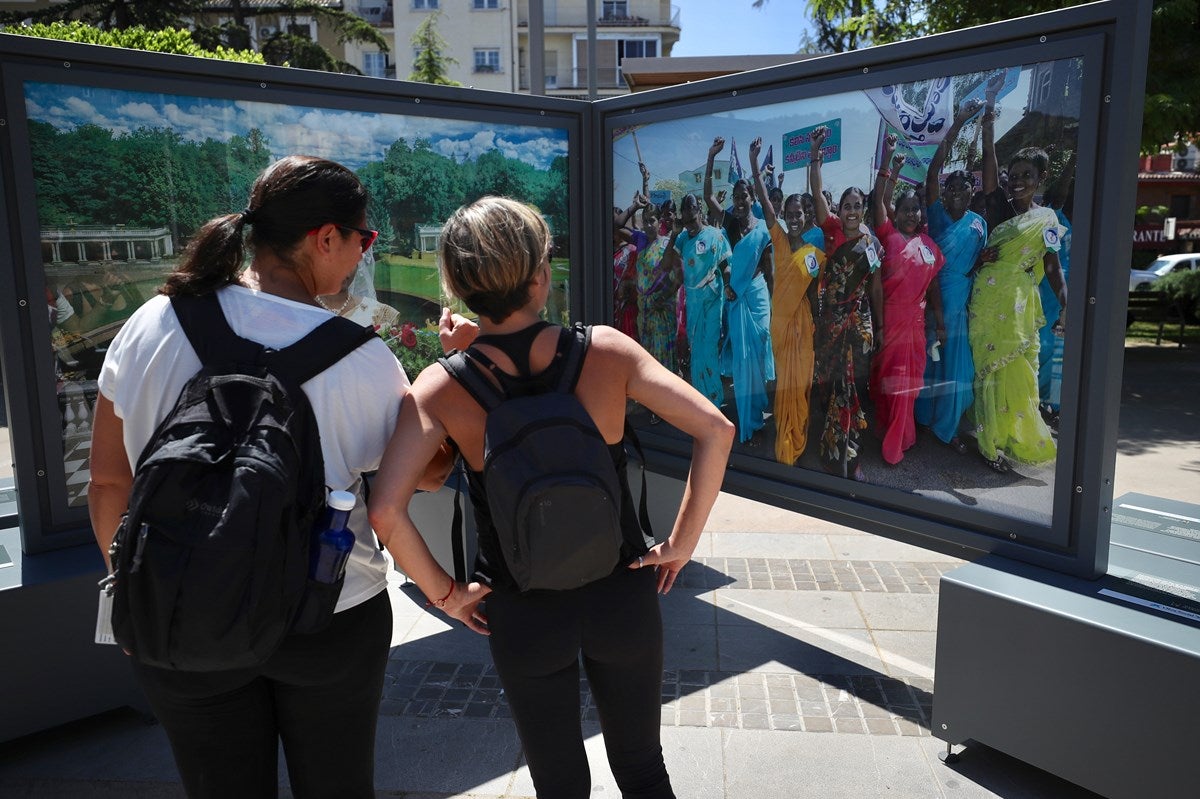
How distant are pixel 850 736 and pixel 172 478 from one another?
285 centimetres

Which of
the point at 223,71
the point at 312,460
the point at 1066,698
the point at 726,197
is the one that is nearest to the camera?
the point at 312,460

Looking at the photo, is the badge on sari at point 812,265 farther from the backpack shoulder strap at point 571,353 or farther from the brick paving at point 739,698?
the backpack shoulder strap at point 571,353

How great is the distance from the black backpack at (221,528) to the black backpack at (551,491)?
15.4 inches

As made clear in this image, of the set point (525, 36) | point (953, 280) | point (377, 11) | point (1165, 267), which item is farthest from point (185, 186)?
point (377, 11)

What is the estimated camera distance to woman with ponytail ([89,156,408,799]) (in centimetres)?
177

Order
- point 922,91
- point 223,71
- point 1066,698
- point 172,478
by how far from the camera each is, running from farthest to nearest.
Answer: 1. point 223,71
2. point 922,91
3. point 1066,698
4. point 172,478

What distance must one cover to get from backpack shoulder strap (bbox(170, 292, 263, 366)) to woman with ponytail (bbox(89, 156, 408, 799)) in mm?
19

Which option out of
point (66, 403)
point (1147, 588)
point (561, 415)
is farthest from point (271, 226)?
point (1147, 588)

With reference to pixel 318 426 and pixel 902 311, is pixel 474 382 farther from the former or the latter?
pixel 902 311

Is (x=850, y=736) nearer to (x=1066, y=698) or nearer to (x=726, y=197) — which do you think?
(x=1066, y=698)

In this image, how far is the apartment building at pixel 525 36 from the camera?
54.9 metres

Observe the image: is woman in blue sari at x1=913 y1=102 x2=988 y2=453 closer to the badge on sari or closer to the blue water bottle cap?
the badge on sari

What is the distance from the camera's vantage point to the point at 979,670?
3.05m

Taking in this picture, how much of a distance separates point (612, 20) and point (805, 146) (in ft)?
193
